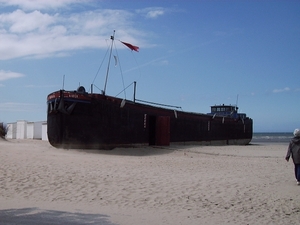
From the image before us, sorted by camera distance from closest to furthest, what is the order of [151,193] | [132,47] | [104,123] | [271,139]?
[151,193], [104,123], [132,47], [271,139]

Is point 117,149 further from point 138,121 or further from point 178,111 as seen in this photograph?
point 178,111

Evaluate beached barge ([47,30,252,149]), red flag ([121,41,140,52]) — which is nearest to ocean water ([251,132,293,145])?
beached barge ([47,30,252,149])

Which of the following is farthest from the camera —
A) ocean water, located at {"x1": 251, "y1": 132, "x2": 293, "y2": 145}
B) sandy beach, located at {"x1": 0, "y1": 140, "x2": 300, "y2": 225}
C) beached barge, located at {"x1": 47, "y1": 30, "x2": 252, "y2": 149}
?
ocean water, located at {"x1": 251, "y1": 132, "x2": 293, "y2": 145}

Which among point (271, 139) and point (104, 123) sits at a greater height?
point (104, 123)

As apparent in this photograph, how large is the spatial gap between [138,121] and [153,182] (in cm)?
1135

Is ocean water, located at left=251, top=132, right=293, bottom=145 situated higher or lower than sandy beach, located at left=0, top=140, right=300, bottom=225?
higher

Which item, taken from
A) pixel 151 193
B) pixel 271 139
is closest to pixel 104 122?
pixel 151 193

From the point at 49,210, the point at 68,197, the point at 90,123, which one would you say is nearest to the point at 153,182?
the point at 68,197

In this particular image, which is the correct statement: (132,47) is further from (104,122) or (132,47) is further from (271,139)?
(271,139)

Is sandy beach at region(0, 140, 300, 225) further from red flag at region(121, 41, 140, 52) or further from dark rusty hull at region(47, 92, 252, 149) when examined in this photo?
red flag at region(121, 41, 140, 52)

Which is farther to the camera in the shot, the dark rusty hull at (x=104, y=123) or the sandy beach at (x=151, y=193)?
the dark rusty hull at (x=104, y=123)

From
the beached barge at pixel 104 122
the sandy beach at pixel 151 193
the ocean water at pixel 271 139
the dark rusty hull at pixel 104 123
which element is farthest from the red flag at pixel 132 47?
the ocean water at pixel 271 139

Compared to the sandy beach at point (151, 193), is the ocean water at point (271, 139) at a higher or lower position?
higher

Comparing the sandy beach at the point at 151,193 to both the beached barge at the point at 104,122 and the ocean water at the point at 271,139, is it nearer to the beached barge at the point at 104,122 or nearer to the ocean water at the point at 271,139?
the beached barge at the point at 104,122
